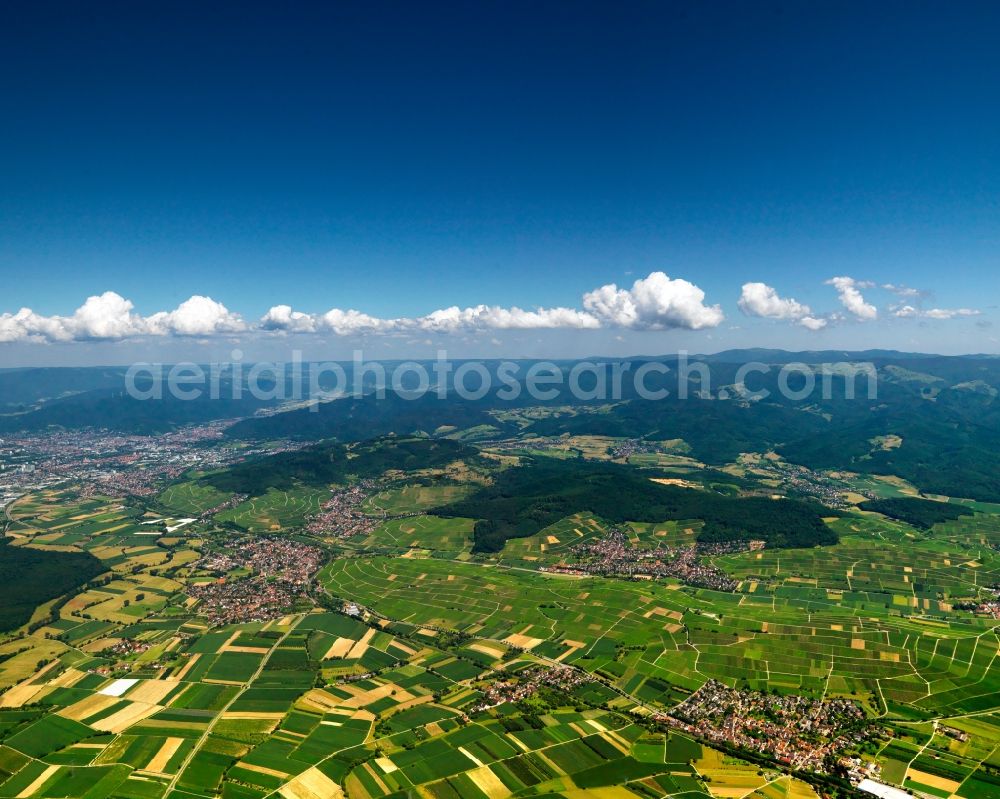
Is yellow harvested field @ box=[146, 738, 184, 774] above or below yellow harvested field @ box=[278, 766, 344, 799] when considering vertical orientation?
below

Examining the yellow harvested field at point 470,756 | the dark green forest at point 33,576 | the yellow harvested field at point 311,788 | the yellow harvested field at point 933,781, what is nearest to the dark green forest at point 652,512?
the yellow harvested field at point 470,756

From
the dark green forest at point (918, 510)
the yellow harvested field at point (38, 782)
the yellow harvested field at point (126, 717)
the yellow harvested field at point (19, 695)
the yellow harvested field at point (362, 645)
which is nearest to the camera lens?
the yellow harvested field at point (38, 782)

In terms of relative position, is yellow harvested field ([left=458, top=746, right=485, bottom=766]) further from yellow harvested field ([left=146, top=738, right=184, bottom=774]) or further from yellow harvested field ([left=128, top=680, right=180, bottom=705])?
yellow harvested field ([left=128, top=680, right=180, bottom=705])

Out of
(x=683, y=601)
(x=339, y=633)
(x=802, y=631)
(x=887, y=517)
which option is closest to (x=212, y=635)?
(x=339, y=633)

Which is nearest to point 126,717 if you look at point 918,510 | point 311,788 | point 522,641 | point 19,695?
point 19,695

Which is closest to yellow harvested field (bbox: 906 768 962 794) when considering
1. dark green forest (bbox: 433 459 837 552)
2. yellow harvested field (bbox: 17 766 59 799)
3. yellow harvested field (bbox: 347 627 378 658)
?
yellow harvested field (bbox: 347 627 378 658)

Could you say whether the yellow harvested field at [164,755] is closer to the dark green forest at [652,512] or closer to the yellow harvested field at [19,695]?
the yellow harvested field at [19,695]

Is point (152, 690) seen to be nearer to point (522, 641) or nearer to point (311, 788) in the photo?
point (311, 788)

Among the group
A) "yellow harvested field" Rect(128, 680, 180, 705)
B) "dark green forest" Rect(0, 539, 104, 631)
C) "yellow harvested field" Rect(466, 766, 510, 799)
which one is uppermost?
"yellow harvested field" Rect(466, 766, 510, 799)

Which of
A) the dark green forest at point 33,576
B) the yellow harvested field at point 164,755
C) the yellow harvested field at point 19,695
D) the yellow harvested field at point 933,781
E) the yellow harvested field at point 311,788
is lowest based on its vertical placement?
the dark green forest at point 33,576

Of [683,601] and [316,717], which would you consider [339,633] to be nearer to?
[316,717]

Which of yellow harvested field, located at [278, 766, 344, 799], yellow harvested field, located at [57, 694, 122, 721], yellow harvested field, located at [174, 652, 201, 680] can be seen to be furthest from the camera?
yellow harvested field, located at [174, 652, 201, 680]
